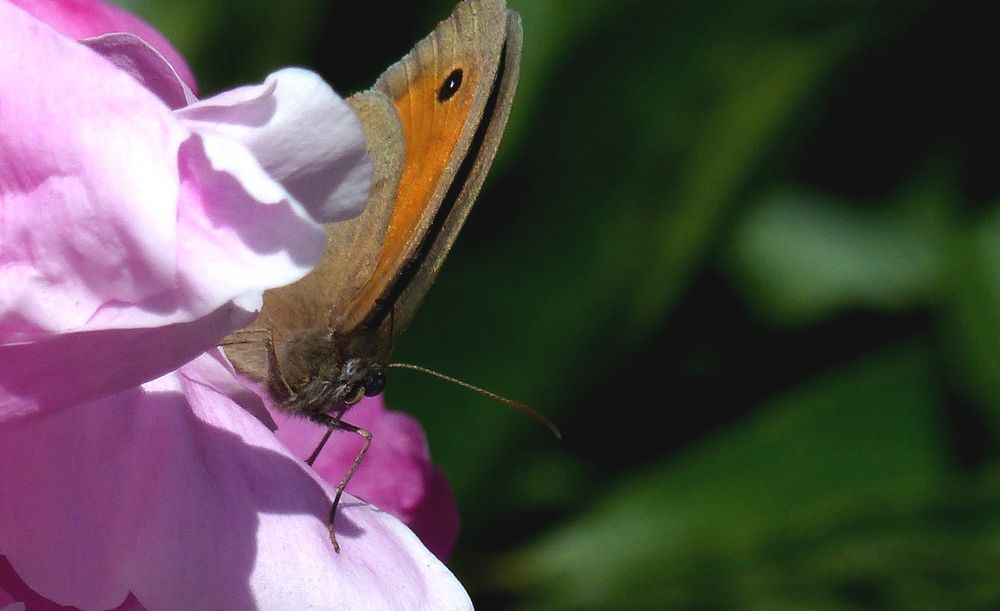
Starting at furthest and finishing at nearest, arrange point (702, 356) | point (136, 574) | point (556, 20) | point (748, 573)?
point (702, 356) → point (556, 20) → point (748, 573) → point (136, 574)

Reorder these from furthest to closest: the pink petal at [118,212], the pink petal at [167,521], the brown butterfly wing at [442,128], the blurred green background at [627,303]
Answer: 1. the blurred green background at [627,303]
2. the brown butterfly wing at [442,128]
3. the pink petal at [167,521]
4. the pink petal at [118,212]

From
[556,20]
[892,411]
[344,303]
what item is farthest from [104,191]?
[892,411]

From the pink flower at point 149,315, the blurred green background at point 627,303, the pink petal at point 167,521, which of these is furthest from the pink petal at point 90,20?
the blurred green background at point 627,303

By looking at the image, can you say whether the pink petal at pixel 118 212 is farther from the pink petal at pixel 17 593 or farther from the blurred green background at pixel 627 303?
the blurred green background at pixel 627 303

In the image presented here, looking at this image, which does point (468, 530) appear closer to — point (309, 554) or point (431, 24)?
point (431, 24)

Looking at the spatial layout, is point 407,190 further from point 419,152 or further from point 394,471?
point 394,471

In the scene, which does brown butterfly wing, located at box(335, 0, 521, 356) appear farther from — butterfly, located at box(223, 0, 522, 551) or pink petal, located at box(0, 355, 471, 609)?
pink petal, located at box(0, 355, 471, 609)

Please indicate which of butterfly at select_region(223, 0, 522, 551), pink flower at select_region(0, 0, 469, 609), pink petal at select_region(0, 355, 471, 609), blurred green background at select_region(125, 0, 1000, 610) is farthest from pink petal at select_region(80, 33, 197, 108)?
blurred green background at select_region(125, 0, 1000, 610)
